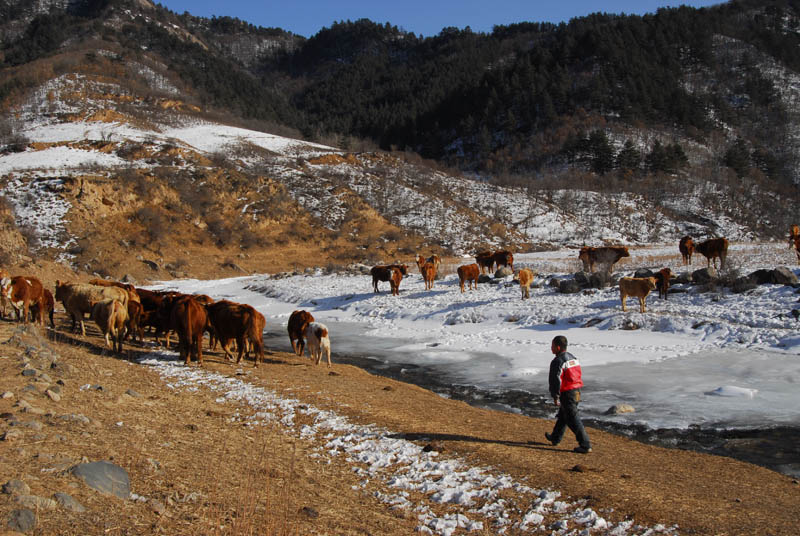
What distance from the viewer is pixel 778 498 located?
544 cm

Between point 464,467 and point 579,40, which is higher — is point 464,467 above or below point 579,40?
below

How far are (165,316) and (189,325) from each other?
2.85 metres

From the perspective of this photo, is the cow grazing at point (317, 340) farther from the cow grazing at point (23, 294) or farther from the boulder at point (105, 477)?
the boulder at point (105, 477)

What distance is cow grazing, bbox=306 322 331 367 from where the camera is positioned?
13.4m

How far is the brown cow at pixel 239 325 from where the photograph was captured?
12531 millimetres

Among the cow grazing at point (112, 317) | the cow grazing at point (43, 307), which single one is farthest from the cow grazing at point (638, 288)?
the cow grazing at point (43, 307)

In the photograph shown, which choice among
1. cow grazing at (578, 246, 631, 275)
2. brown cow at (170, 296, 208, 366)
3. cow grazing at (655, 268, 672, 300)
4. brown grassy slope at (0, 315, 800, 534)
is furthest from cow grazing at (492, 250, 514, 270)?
brown grassy slope at (0, 315, 800, 534)

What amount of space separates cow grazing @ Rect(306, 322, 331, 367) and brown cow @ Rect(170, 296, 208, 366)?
2797mm

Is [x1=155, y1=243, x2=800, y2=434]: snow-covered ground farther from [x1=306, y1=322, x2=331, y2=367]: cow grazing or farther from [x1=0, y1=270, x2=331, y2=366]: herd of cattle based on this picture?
[x1=0, y1=270, x2=331, y2=366]: herd of cattle

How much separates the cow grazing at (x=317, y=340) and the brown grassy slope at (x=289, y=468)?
4.28m

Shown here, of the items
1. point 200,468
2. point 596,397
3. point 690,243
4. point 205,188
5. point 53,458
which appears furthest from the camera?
point 205,188

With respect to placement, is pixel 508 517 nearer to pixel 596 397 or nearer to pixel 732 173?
pixel 596 397

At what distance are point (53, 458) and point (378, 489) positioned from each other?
3199 millimetres

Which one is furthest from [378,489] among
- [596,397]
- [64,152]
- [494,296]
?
[64,152]
